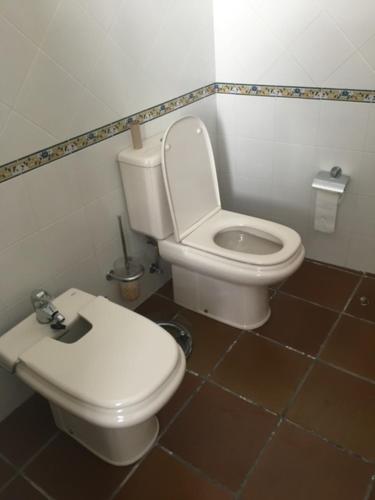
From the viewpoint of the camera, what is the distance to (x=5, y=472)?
1485 mm

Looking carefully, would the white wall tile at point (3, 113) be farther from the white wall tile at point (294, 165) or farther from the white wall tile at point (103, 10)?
the white wall tile at point (294, 165)

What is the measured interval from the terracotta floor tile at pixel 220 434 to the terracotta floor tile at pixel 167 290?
0.62m

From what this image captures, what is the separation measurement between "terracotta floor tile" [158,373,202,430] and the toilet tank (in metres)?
0.61

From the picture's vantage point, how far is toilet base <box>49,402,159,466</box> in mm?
1388

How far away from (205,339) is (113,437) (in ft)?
2.21

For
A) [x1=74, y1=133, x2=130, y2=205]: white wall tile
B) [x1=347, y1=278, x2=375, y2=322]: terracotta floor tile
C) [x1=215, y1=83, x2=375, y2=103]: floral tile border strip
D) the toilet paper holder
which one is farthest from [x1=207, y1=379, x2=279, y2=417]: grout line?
[x1=215, y1=83, x2=375, y2=103]: floral tile border strip

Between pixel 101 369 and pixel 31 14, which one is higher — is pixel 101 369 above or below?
below

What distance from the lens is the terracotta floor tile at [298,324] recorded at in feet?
6.15

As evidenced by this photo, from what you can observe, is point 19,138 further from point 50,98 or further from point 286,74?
point 286,74

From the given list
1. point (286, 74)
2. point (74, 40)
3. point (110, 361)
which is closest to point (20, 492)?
point (110, 361)

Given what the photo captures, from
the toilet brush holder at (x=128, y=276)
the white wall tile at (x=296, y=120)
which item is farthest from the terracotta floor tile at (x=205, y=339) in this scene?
the white wall tile at (x=296, y=120)

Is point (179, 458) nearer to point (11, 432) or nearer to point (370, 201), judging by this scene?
point (11, 432)

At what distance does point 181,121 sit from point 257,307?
88 centimetres

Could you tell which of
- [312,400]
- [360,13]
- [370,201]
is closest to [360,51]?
[360,13]
